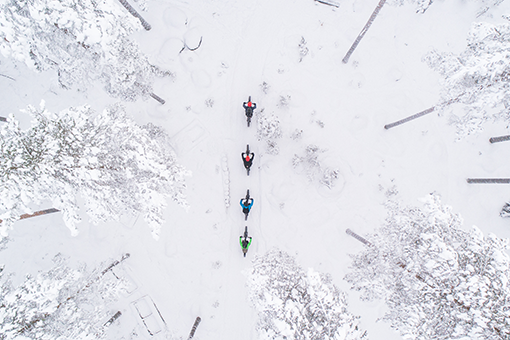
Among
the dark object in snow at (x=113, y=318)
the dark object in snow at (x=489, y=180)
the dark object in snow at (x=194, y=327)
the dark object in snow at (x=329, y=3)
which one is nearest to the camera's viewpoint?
the dark object in snow at (x=113, y=318)

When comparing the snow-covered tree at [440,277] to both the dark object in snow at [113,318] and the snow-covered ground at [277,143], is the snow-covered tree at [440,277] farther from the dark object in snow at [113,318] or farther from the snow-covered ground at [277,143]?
the dark object in snow at [113,318]

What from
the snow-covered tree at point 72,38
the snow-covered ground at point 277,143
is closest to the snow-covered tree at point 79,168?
the snow-covered tree at point 72,38

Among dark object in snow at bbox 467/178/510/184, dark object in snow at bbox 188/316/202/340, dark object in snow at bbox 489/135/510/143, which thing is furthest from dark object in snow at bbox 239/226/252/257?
dark object in snow at bbox 489/135/510/143

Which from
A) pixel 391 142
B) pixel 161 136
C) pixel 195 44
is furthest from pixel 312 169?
pixel 195 44

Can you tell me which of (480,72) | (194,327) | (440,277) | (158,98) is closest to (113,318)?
(194,327)

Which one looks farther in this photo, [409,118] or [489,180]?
[489,180]

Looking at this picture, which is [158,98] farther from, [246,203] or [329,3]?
[329,3]
